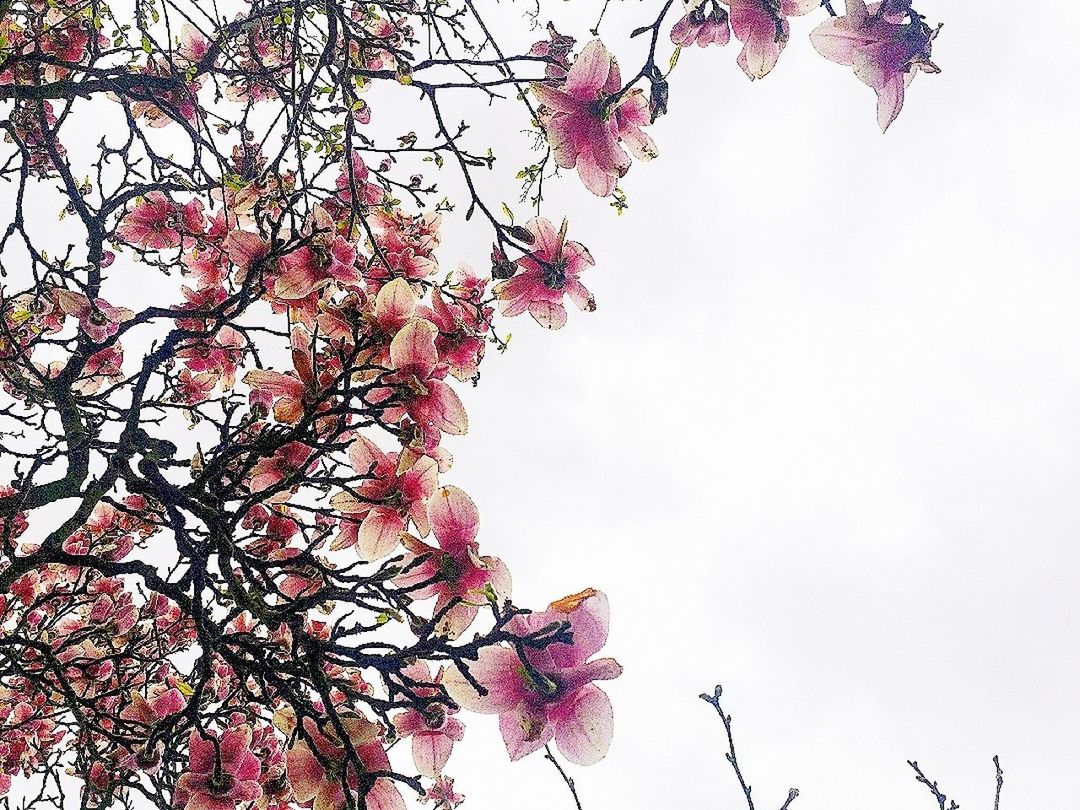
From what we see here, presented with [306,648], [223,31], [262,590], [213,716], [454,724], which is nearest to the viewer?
[306,648]

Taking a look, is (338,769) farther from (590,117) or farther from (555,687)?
(590,117)

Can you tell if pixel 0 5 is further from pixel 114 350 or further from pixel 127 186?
pixel 114 350

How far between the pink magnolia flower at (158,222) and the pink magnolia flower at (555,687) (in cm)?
201

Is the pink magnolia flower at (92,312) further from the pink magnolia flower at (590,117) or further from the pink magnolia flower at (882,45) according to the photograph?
the pink magnolia flower at (882,45)

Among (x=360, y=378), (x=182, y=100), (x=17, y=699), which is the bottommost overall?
(x=17, y=699)

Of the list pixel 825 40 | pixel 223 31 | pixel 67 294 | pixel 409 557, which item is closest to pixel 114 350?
pixel 67 294

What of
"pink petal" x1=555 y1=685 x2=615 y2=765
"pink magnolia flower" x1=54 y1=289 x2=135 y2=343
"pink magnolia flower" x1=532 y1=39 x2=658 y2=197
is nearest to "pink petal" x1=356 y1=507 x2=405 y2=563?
"pink petal" x1=555 y1=685 x2=615 y2=765

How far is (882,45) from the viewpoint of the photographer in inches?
58.7

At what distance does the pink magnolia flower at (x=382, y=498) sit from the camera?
166cm

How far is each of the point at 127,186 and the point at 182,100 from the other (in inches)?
14.0

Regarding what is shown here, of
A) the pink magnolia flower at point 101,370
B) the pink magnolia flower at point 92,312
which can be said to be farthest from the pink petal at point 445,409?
the pink magnolia flower at point 101,370

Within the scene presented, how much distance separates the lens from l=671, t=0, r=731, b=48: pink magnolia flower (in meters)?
1.66

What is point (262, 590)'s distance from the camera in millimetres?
1754

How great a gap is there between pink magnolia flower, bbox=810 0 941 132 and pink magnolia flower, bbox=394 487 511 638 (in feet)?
3.68
